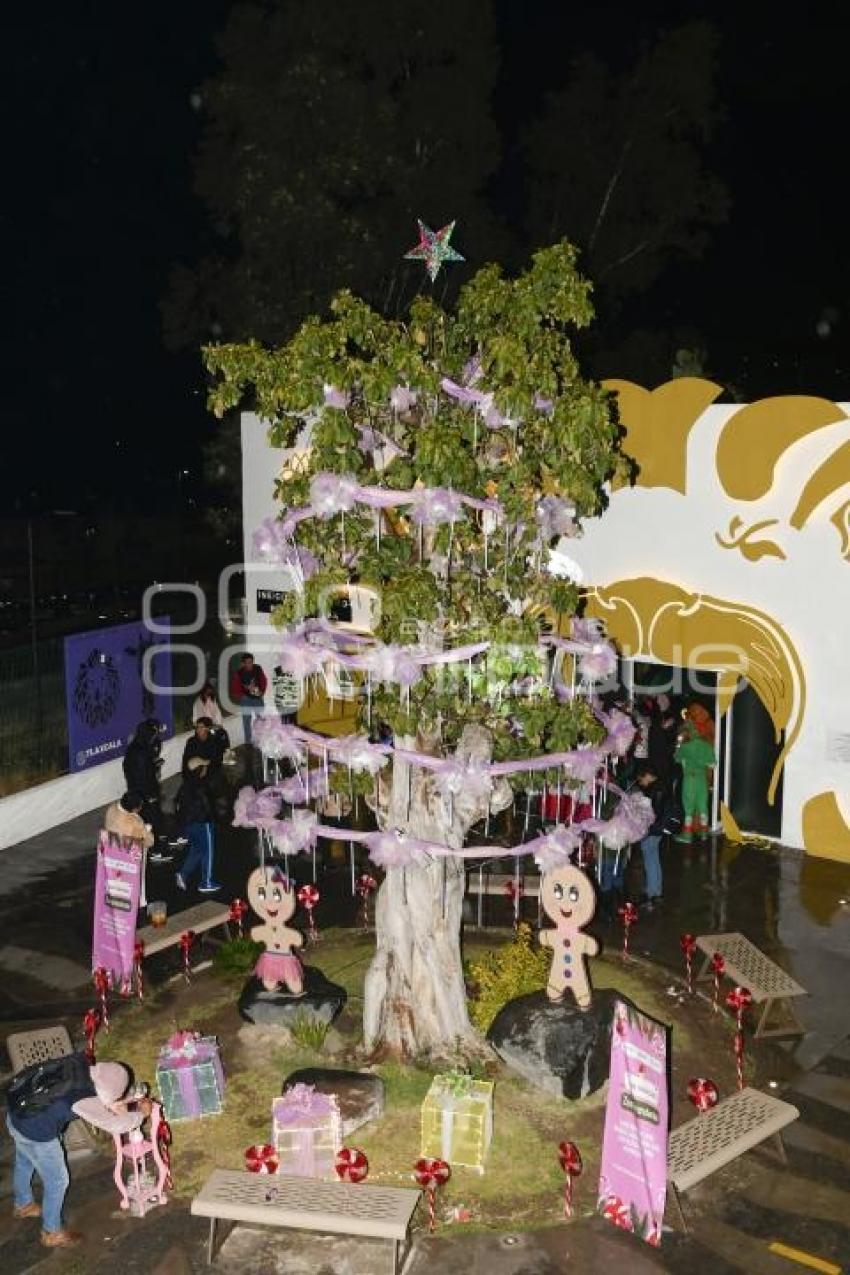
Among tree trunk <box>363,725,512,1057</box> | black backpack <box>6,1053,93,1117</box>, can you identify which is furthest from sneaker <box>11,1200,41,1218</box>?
tree trunk <box>363,725,512,1057</box>

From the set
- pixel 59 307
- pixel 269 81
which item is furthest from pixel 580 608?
pixel 59 307

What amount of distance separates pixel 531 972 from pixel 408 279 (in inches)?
581

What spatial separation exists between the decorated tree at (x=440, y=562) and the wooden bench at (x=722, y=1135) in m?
1.84

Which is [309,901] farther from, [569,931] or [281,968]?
[569,931]

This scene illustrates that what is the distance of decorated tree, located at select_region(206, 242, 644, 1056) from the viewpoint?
709 cm

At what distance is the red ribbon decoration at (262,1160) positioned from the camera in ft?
21.3

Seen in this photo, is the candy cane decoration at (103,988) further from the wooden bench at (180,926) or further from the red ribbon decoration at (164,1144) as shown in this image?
the red ribbon decoration at (164,1144)

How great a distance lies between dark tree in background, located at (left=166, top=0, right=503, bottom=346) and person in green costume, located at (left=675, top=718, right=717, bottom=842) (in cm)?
1037

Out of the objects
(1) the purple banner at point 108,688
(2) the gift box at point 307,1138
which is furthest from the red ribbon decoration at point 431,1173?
(1) the purple banner at point 108,688

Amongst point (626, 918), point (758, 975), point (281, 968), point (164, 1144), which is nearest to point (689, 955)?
point (758, 975)

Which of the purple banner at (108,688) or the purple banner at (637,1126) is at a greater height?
the purple banner at (108,688)

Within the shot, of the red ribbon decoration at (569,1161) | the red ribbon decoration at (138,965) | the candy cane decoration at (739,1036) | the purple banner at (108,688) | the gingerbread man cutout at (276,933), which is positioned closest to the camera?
the red ribbon decoration at (569,1161)

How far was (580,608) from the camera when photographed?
13891 mm

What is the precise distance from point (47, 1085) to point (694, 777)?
26.6 ft
